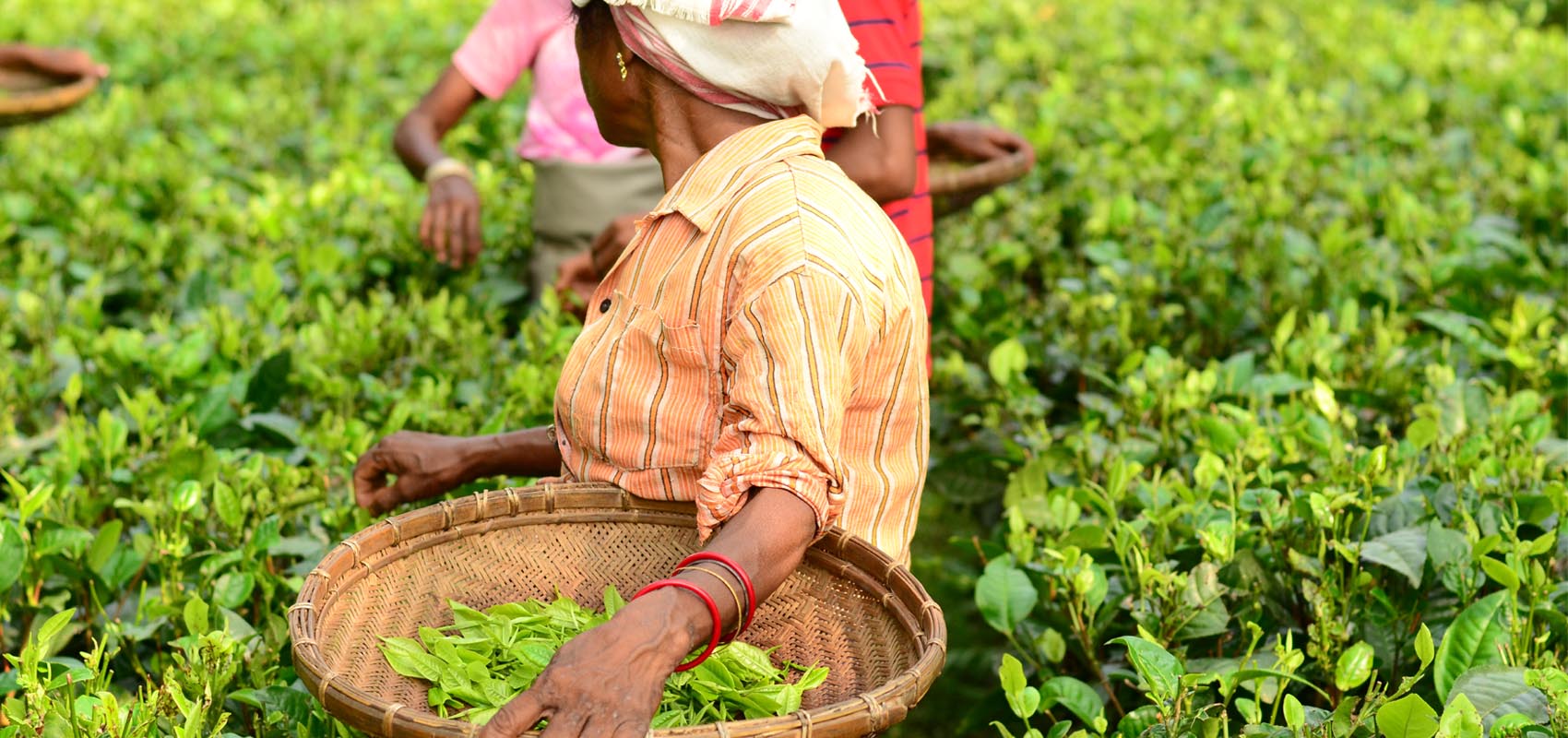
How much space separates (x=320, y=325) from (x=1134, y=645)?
2.24 metres

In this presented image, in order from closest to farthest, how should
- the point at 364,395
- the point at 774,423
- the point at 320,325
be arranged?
the point at 774,423, the point at 364,395, the point at 320,325

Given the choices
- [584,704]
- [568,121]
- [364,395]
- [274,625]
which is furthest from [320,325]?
[584,704]

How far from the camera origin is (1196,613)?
7.90 feet

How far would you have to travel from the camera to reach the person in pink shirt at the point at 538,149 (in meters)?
3.86

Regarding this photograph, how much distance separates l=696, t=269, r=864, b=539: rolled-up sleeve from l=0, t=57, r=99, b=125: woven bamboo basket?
3553mm

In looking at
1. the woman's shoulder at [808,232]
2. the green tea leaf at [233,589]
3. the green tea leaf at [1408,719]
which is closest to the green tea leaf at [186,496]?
the green tea leaf at [233,589]

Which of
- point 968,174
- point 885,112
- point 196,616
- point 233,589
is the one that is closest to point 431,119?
point 968,174

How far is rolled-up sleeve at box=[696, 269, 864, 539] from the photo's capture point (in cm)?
179

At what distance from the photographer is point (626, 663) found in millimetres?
1588

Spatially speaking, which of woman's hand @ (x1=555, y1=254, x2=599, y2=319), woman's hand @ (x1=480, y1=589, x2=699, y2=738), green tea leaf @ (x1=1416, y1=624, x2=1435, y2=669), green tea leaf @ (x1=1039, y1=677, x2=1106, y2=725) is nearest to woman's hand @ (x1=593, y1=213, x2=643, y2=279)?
woman's hand @ (x1=555, y1=254, x2=599, y2=319)

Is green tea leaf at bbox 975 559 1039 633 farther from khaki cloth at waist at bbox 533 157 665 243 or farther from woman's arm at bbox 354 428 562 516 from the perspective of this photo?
khaki cloth at waist at bbox 533 157 665 243

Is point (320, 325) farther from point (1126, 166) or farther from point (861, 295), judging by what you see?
point (1126, 166)

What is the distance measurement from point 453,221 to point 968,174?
1.34 meters

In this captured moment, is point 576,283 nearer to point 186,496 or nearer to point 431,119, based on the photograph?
point 431,119
